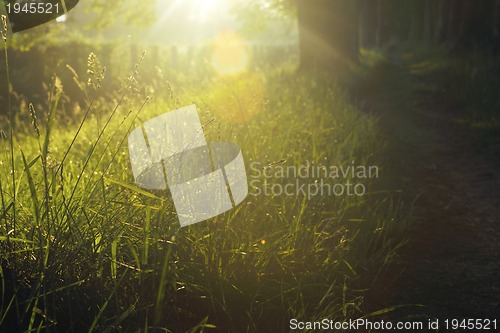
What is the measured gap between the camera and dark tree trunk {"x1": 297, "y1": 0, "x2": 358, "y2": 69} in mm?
12961

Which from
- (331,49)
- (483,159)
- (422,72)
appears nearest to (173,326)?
(483,159)

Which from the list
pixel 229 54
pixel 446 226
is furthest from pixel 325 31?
pixel 229 54

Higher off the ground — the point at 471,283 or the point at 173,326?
the point at 173,326

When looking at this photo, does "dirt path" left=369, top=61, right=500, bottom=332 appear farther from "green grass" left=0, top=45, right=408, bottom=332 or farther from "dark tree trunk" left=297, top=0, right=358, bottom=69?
"dark tree trunk" left=297, top=0, right=358, bottom=69

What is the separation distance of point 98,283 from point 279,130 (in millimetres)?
2936

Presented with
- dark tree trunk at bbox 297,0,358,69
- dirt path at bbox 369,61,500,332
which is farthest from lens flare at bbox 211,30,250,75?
dirt path at bbox 369,61,500,332

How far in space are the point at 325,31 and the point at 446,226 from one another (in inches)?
392

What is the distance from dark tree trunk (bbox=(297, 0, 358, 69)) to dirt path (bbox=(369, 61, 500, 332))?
5.93 m

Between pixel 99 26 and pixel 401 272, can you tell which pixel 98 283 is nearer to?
pixel 401 272

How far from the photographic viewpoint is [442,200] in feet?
14.5

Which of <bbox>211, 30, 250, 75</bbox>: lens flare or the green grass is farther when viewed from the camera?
<bbox>211, 30, 250, 75</bbox>: lens flare

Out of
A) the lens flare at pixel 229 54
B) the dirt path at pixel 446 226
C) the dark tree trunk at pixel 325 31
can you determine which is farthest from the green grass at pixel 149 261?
the lens flare at pixel 229 54

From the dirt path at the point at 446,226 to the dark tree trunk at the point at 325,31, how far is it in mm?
5930

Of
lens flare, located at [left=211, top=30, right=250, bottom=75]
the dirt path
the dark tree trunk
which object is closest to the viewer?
the dirt path
